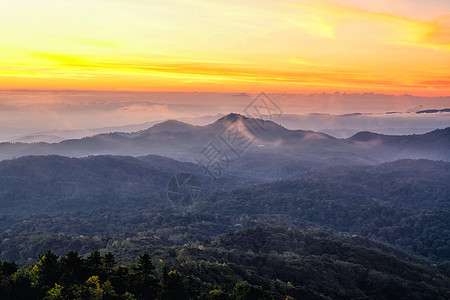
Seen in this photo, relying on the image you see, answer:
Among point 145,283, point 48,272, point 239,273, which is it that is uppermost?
point 48,272

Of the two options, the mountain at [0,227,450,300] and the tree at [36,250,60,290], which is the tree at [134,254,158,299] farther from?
the tree at [36,250,60,290]

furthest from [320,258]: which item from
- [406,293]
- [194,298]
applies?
[194,298]

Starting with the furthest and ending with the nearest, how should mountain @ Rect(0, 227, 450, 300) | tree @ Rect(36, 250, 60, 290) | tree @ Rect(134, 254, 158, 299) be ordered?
tree @ Rect(134, 254, 158, 299) → mountain @ Rect(0, 227, 450, 300) → tree @ Rect(36, 250, 60, 290)

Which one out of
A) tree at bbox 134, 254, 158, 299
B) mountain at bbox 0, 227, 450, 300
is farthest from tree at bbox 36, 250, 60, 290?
tree at bbox 134, 254, 158, 299

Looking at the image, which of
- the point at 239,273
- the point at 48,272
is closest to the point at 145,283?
the point at 48,272

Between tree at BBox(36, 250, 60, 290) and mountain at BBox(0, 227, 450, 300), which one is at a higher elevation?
tree at BBox(36, 250, 60, 290)

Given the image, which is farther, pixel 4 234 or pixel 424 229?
pixel 424 229

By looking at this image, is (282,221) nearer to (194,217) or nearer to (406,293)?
(194,217)

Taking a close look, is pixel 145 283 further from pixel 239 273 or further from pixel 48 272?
pixel 239 273

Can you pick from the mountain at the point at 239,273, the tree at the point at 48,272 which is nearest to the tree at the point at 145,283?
the mountain at the point at 239,273

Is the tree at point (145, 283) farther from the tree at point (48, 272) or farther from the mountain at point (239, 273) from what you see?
the tree at point (48, 272)

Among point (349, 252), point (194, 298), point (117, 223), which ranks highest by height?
point (194, 298)
